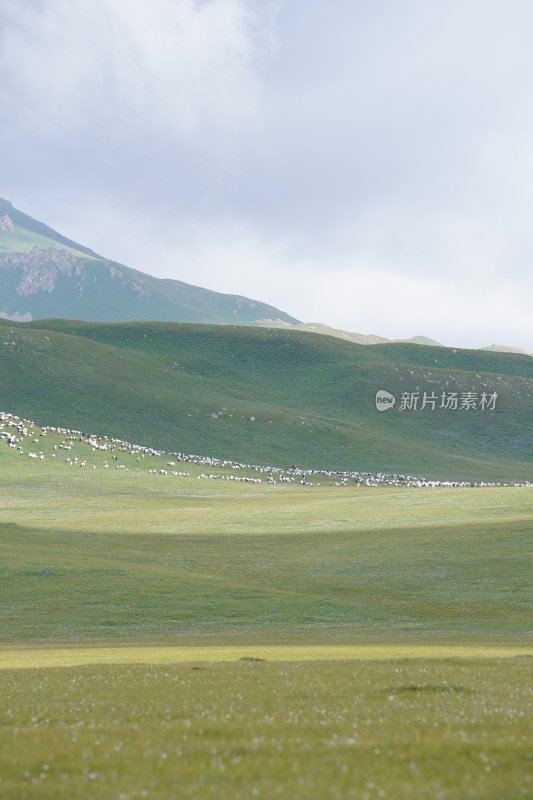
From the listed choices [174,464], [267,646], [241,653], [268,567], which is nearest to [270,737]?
[241,653]

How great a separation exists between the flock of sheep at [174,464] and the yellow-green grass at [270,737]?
133764 millimetres

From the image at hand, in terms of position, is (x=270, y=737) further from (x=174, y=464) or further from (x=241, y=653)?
(x=174, y=464)

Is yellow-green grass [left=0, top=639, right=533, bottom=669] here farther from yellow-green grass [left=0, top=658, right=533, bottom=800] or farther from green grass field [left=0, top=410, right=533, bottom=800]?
yellow-green grass [left=0, top=658, right=533, bottom=800]

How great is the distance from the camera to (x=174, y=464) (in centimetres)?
16325

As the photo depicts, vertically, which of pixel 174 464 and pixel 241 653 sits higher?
pixel 241 653

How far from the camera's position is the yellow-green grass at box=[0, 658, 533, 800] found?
10.6 m

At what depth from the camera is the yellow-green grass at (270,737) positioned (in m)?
10.6

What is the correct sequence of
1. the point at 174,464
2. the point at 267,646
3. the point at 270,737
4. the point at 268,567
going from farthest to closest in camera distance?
1. the point at 174,464
2. the point at 268,567
3. the point at 267,646
4. the point at 270,737

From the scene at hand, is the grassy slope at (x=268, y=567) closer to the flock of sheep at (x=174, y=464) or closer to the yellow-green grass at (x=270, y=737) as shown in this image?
the yellow-green grass at (x=270, y=737)

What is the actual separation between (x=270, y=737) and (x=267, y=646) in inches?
971

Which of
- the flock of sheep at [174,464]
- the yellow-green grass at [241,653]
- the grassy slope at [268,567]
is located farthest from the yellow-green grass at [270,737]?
the flock of sheep at [174,464]

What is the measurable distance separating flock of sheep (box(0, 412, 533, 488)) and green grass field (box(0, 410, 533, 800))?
33814 millimetres

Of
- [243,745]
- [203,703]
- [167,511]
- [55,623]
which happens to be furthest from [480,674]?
[167,511]

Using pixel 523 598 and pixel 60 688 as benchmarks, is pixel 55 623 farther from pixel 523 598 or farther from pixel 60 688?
pixel 523 598
